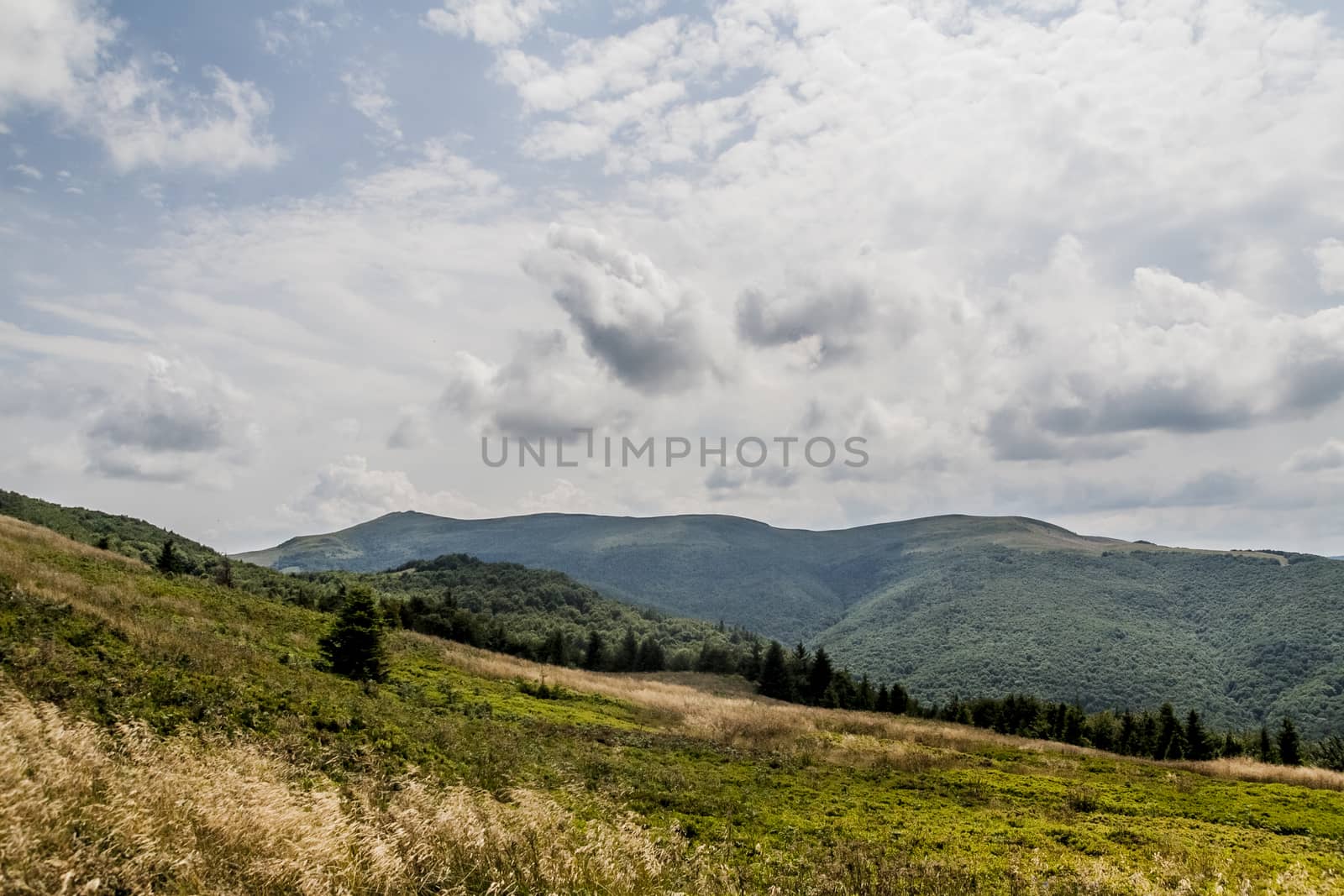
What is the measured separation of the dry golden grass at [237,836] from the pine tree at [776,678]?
228 feet

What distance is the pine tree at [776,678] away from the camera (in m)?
75.8

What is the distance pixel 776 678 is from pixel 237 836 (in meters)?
77.1

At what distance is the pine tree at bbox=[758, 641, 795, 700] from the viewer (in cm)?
7575

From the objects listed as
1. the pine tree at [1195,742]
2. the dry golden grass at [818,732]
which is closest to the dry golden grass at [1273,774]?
the dry golden grass at [818,732]

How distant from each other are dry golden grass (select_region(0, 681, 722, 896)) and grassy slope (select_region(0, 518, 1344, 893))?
41 mm

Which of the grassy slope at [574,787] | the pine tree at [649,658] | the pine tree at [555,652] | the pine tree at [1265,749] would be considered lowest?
the pine tree at [1265,749]

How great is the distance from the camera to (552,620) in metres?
137

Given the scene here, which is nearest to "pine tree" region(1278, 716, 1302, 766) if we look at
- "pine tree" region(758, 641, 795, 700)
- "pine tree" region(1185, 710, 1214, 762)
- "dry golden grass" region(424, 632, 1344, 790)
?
"pine tree" region(1185, 710, 1214, 762)

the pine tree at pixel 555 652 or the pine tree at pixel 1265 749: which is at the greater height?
the pine tree at pixel 555 652

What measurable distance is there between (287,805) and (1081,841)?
56.2ft

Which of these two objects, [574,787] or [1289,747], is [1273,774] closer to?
[574,787]

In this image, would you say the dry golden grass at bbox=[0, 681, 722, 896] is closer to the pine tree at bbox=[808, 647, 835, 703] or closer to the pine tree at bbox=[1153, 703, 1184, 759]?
the pine tree at bbox=[808, 647, 835, 703]

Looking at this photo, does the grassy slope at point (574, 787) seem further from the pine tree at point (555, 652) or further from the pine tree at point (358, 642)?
the pine tree at point (555, 652)

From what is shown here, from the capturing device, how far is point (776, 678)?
256 feet
